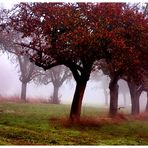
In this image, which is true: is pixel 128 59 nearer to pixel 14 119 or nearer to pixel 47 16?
pixel 47 16

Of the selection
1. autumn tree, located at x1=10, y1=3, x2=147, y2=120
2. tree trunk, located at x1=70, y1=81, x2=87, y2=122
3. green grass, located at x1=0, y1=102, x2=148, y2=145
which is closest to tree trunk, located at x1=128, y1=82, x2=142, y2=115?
green grass, located at x1=0, y1=102, x2=148, y2=145

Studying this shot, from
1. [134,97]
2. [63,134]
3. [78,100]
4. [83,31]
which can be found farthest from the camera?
[134,97]

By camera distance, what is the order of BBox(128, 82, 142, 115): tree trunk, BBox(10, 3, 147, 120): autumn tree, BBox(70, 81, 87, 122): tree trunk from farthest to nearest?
1. BBox(128, 82, 142, 115): tree trunk
2. BBox(70, 81, 87, 122): tree trunk
3. BBox(10, 3, 147, 120): autumn tree

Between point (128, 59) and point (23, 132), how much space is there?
11.2 m

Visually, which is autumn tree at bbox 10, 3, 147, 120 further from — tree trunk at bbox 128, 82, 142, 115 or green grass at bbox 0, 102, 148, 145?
tree trunk at bbox 128, 82, 142, 115

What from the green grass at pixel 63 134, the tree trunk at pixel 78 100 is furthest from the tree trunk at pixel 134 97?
the tree trunk at pixel 78 100

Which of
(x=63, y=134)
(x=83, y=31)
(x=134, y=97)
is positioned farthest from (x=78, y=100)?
(x=134, y=97)

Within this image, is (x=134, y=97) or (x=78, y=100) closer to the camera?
(x=78, y=100)

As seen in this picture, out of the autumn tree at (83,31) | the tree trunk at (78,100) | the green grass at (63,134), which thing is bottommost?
the green grass at (63,134)

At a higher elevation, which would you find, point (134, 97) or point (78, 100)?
point (134, 97)

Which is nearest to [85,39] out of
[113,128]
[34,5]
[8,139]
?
[34,5]

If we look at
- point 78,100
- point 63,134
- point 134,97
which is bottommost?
point 63,134

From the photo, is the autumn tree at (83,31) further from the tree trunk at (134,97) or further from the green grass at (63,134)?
the tree trunk at (134,97)

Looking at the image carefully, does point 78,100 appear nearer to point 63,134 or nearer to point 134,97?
point 63,134
